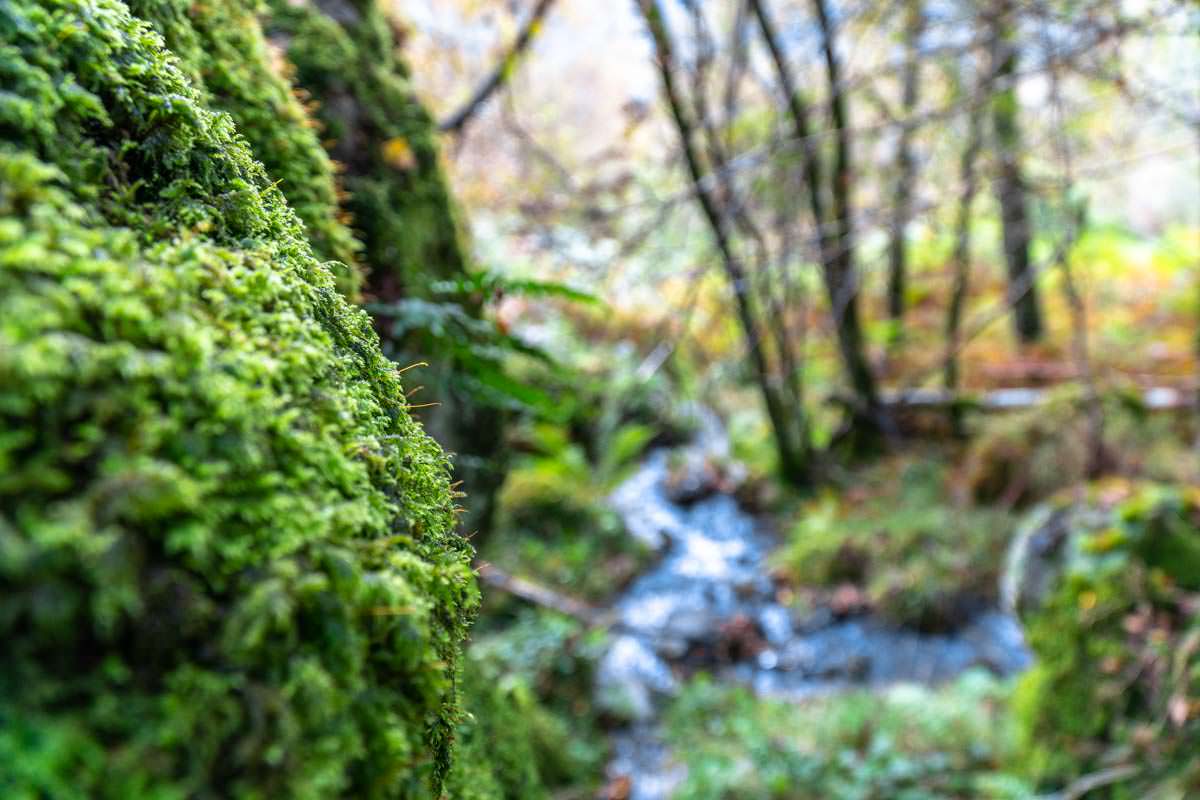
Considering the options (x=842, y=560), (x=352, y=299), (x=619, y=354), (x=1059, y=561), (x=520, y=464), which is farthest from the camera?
(x=619, y=354)

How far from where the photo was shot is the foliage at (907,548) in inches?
245

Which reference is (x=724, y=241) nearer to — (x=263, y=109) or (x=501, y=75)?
(x=501, y=75)

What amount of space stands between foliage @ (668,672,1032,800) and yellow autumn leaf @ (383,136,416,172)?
3195 millimetres

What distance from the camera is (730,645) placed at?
616 centimetres

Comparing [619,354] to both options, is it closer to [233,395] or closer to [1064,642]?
[1064,642]

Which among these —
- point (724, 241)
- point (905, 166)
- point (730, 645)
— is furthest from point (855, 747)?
point (905, 166)

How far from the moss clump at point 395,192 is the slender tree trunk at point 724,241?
179cm

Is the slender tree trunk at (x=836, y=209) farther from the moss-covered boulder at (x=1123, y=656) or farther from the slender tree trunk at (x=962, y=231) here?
the moss-covered boulder at (x=1123, y=656)

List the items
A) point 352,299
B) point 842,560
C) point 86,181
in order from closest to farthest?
point 86,181, point 352,299, point 842,560

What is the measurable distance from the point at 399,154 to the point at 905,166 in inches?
220

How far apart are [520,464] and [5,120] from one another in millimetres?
7307

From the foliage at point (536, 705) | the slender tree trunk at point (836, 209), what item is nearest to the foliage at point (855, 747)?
the foliage at point (536, 705)

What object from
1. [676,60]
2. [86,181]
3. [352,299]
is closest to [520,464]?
[676,60]

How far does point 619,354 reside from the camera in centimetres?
1086
